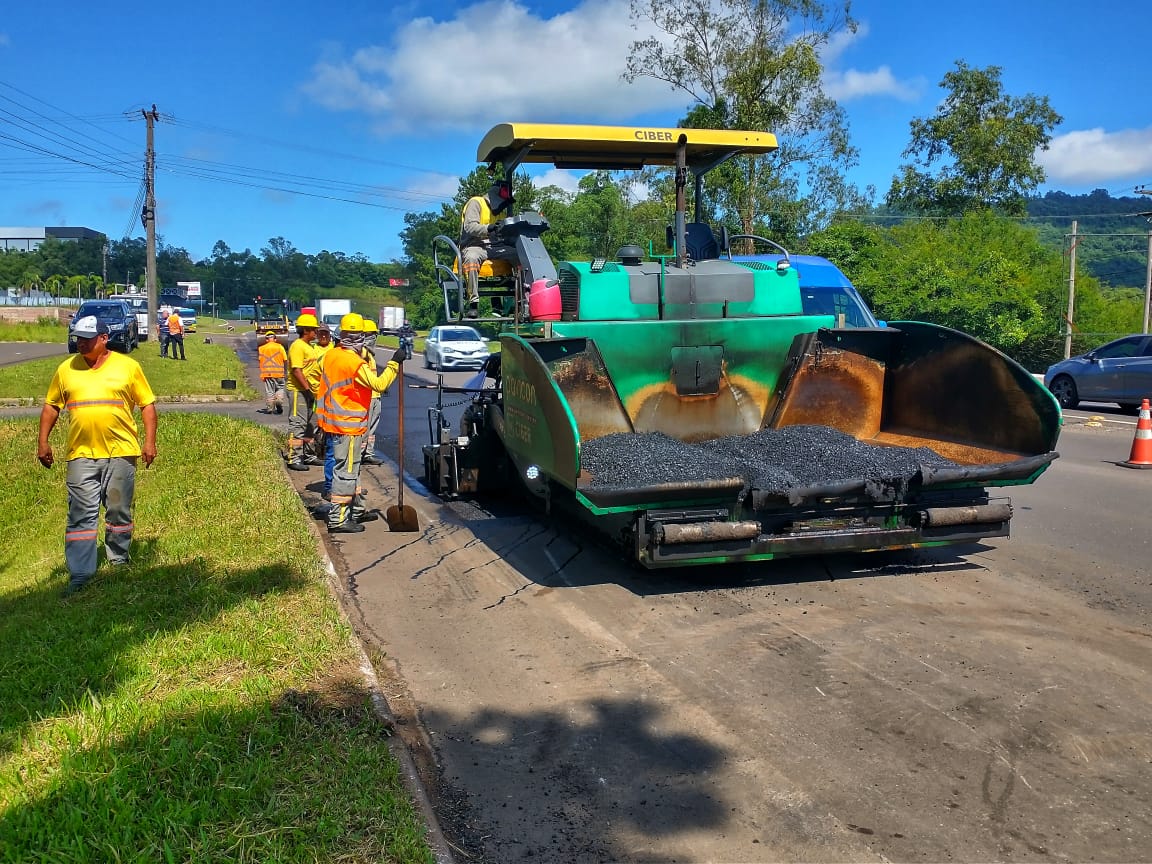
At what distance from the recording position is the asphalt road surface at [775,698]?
3.64 metres

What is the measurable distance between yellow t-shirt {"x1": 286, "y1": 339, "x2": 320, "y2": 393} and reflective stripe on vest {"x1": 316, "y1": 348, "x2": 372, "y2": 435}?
3064mm

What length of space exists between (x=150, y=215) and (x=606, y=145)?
3744 centimetres

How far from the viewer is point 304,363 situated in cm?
1150

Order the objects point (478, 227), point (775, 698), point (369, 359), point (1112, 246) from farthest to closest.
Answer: point (1112, 246), point (478, 227), point (369, 359), point (775, 698)

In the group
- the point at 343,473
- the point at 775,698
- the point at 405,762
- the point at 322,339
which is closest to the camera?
the point at 405,762

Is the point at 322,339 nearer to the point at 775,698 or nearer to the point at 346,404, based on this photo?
the point at 346,404

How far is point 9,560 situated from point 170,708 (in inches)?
192

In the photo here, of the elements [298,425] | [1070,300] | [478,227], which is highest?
[478,227]

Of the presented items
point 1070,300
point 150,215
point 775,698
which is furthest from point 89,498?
point 150,215

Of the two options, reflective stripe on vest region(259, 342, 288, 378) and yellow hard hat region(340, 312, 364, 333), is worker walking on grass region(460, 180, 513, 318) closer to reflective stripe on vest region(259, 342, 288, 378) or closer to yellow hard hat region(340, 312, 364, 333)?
yellow hard hat region(340, 312, 364, 333)

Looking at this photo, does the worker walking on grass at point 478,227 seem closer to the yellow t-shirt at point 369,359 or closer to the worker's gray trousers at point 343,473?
the yellow t-shirt at point 369,359

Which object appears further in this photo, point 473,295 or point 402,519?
point 473,295

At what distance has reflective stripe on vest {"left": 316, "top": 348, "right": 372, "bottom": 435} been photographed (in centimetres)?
832

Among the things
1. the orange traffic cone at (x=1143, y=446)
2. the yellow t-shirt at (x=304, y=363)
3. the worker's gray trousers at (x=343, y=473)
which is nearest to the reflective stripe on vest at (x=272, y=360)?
the yellow t-shirt at (x=304, y=363)
